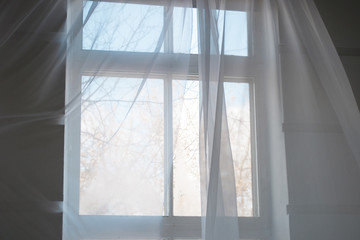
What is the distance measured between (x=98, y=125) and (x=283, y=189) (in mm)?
823

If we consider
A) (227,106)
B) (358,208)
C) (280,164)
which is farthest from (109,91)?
(358,208)

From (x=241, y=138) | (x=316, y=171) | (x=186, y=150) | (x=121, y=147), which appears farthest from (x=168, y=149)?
(x=316, y=171)

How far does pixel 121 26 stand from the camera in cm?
215

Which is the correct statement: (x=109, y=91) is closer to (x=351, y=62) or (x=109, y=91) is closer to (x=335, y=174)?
(x=335, y=174)

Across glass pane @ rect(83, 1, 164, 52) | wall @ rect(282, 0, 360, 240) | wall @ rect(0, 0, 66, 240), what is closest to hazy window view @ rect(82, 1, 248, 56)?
glass pane @ rect(83, 1, 164, 52)

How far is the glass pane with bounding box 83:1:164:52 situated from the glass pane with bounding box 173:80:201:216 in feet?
0.79

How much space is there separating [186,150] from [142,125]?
0.21m

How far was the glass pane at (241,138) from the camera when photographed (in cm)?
209

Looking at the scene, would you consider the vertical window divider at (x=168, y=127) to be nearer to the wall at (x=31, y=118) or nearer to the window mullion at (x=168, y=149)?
the window mullion at (x=168, y=149)

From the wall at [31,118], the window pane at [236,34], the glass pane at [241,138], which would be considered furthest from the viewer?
the window pane at [236,34]

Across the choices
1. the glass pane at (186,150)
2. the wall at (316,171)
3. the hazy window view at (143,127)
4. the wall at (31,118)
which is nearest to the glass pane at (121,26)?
the hazy window view at (143,127)

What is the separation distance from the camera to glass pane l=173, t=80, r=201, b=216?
2.02m

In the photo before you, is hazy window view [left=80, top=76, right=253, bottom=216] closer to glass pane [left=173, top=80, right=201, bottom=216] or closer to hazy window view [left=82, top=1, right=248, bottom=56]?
glass pane [left=173, top=80, right=201, bottom=216]

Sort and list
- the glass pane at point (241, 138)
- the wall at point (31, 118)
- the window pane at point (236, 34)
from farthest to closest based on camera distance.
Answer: the window pane at point (236, 34) < the glass pane at point (241, 138) < the wall at point (31, 118)
